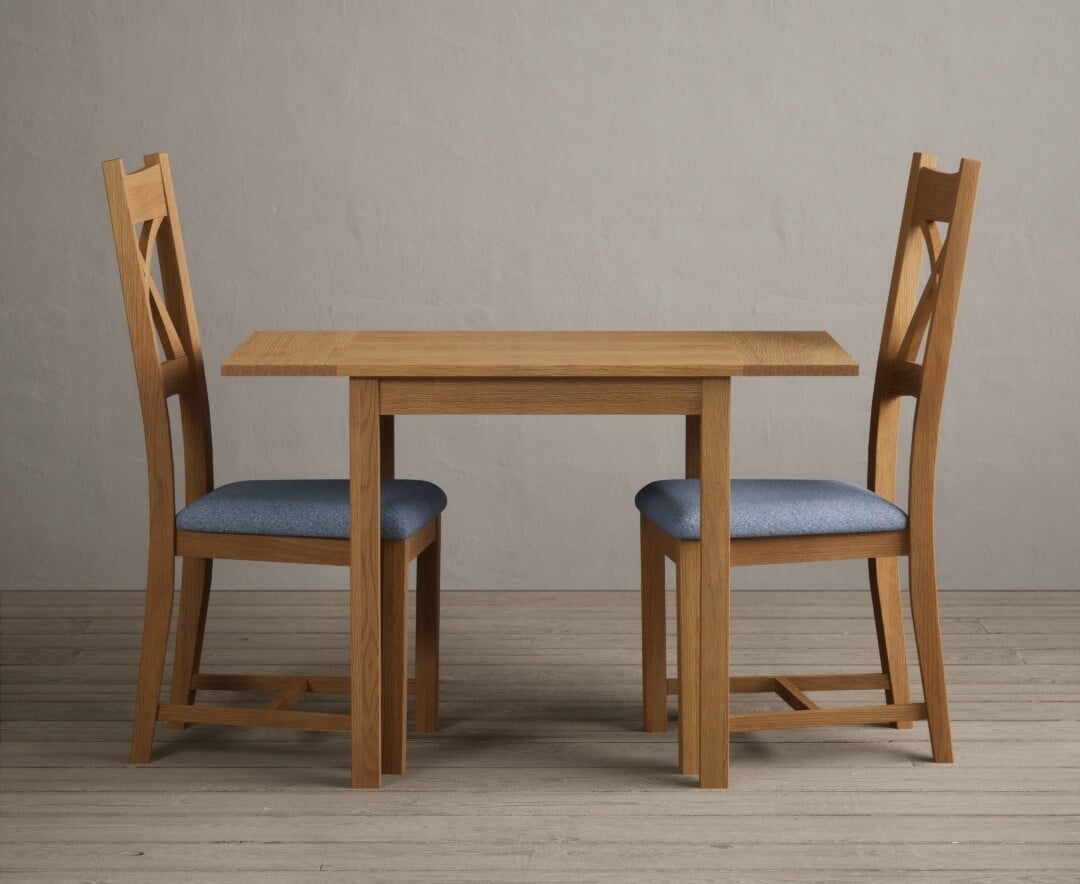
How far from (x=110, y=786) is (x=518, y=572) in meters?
1.65

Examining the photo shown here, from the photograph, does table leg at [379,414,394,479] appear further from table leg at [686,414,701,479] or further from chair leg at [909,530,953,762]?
chair leg at [909,530,953,762]

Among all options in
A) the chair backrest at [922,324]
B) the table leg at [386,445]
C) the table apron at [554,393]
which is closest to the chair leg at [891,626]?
the chair backrest at [922,324]

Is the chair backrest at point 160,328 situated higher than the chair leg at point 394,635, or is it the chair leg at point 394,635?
the chair backrest at point 160,328

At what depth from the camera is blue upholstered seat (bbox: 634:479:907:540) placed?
2.68 m

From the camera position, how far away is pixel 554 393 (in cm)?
263

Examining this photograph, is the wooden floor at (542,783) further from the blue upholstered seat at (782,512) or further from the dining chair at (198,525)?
the blue upholstered seat at (782,512)

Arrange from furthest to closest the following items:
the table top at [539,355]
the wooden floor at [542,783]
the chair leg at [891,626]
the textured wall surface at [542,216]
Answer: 1. the textured wall surface at [542,216]
2. the chair leg at [891,626]
3. the table top at [539,355]
4. the wooden floor at [542,783]

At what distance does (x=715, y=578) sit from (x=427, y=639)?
64 cm

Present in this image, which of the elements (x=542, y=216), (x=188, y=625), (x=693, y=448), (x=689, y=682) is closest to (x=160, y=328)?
(x=188, y=625)

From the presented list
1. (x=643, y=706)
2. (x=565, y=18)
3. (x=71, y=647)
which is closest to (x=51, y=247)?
(x=71, y=647)

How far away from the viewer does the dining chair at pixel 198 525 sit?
2.72 m

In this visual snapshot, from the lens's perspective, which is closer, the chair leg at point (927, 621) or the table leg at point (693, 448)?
the chair leg at point (927, 621)

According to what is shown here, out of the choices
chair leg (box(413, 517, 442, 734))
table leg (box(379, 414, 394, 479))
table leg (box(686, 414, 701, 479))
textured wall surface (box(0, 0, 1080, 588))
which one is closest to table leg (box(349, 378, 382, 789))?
chair leg (box(413, 517, 442, 734))

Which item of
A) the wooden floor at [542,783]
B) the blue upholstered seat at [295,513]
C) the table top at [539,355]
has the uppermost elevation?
the table top at [539,355]
